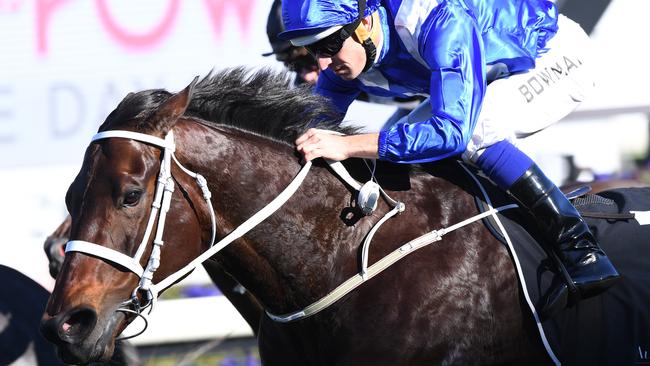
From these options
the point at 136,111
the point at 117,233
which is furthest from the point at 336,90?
the point at 117,233

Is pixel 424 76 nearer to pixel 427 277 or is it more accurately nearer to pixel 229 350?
pixel 427 277

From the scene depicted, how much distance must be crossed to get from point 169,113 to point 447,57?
2.54 ft

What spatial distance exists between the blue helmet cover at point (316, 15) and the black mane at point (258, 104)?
217 mm

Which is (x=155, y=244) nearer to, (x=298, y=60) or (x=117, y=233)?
(x=117, y=233)

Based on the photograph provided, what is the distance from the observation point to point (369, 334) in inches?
108

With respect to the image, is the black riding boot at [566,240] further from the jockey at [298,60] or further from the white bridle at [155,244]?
the jockey at [298,60]

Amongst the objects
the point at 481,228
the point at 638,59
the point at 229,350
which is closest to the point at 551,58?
the point at 481,228

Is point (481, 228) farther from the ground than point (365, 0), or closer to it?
closer to it

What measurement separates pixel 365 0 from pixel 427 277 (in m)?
0.81

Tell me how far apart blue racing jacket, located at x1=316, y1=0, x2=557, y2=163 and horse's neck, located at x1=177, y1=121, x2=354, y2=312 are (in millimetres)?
260

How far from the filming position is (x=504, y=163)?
2.87m

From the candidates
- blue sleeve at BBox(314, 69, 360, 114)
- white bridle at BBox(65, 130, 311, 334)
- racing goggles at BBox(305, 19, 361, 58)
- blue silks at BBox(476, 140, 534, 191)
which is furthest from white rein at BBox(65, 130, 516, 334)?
blue sleeve at BBox(314, 69, 360, 114)

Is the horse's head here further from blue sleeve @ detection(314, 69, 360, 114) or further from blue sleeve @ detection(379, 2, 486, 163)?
blue sleeve @ detection(314, 69, 360, 114)

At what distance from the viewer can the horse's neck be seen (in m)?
2.75
